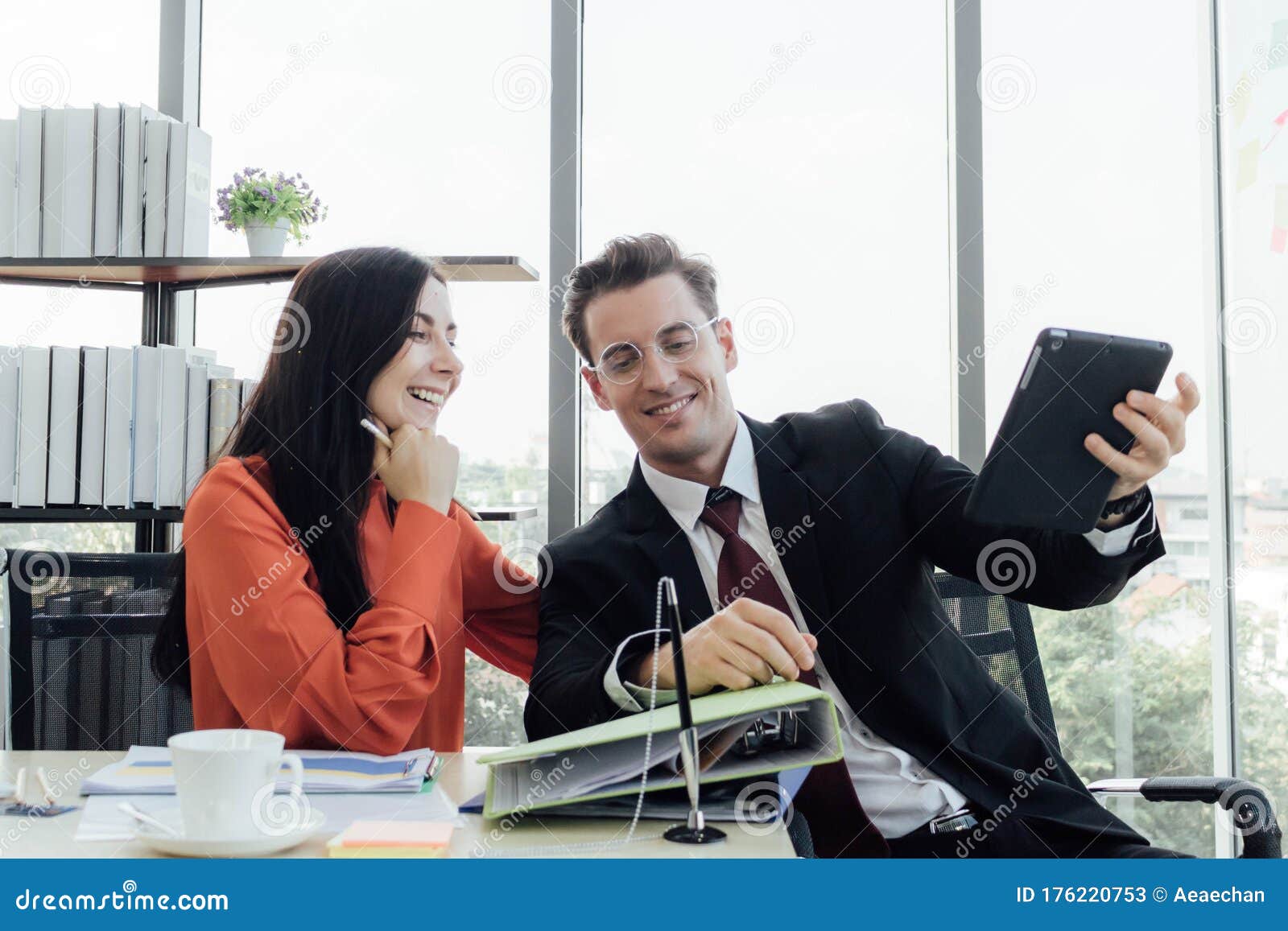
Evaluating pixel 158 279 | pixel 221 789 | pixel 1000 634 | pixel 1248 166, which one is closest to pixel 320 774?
pixel 221 789

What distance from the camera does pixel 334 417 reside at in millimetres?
1679

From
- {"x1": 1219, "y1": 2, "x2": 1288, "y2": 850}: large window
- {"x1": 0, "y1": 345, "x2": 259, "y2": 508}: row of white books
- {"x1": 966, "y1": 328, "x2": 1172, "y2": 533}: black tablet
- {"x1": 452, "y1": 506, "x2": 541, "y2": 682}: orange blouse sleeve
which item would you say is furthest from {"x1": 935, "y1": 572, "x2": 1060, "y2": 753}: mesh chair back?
{"x1": 0, "y1": 345, "x2": 259, "y2": 508}: row of white books

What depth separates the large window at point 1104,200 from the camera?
2.35m

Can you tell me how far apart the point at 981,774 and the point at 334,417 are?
112cm

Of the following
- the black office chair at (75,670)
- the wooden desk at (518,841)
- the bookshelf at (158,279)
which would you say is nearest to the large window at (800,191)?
the bookshelf at (158,279)

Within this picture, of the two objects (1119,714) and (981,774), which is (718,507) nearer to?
(981,774)

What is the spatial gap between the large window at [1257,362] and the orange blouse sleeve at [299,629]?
5.74 ft

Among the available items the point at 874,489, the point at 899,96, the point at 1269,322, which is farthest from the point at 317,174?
the point at 1269,322

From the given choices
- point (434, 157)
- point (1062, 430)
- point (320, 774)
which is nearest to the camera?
point (320, 774)

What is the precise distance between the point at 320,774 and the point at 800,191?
1757 mm

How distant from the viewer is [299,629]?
1.37 m

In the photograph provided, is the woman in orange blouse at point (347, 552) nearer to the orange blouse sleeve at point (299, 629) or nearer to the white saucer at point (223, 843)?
the orange blouse sleeve at point (299, 629)

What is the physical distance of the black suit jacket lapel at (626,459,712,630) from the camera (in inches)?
58.6

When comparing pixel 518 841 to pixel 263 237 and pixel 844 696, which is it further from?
pixel 263 237
